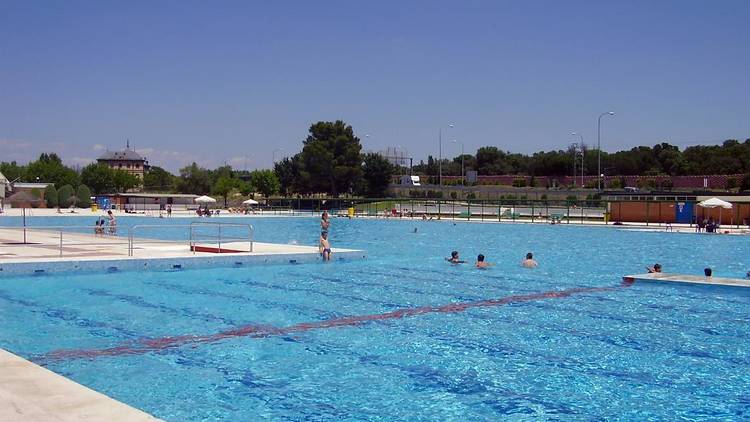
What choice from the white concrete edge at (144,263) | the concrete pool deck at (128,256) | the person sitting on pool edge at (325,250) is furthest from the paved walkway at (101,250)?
the person sitting on pool edge at (325,250)

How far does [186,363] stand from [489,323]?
18.4 ft

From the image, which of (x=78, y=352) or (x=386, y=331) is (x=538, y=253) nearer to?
(x=386, y=331)

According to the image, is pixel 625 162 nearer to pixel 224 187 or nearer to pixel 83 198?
pixel 224 187

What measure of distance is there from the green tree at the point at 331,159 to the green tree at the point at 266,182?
1494 centimetres

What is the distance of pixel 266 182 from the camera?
353 ft

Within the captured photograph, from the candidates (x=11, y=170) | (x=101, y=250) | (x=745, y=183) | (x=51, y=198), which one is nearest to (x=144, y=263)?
(x=101, y=250)

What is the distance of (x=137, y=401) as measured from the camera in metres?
8.30

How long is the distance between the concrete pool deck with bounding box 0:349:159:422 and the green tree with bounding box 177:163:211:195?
130m

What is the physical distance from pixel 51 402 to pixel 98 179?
12814 cm

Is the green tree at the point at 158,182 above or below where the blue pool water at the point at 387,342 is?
above

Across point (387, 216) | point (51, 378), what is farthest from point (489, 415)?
point (387, 216)

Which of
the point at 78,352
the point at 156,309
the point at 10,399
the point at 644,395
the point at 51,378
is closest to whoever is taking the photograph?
the point at 10,399

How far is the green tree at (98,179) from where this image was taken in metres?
126

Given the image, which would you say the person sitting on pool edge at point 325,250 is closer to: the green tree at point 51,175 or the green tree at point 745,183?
the green tree at point 745,183
